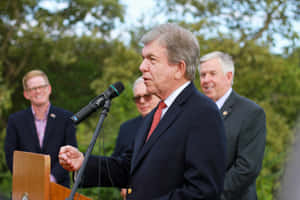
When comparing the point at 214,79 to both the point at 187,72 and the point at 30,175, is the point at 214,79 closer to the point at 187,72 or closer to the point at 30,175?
the point at 187,72

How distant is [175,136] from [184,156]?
120 mm

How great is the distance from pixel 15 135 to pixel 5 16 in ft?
32.8

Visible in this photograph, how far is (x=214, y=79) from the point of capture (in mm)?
3240

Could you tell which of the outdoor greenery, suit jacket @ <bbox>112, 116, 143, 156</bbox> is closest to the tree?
the outdoor greenery

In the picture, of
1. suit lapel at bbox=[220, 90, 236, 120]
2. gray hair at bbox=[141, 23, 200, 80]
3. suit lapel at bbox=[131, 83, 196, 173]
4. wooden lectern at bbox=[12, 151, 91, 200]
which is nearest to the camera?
suit lapel at bbox=[131, 83, 196, 173]

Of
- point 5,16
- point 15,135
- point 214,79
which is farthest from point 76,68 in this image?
point 214,79

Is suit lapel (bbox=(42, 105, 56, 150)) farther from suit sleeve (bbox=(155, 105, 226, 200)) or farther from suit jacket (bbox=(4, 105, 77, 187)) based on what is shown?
suit sleeve (bbox=(155, 105, 226, 200))

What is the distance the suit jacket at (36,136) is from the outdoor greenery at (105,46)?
6.02 metres

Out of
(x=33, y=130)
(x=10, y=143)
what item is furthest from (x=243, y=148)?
(x=10, y=143)

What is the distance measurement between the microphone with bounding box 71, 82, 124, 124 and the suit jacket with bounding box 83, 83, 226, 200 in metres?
0.37

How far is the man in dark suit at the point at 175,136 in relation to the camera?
1.88 metres

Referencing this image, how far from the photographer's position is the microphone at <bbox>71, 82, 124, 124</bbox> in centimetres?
215

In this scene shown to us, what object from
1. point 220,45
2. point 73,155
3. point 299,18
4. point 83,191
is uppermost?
point 299,18

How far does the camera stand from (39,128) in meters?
4.21
